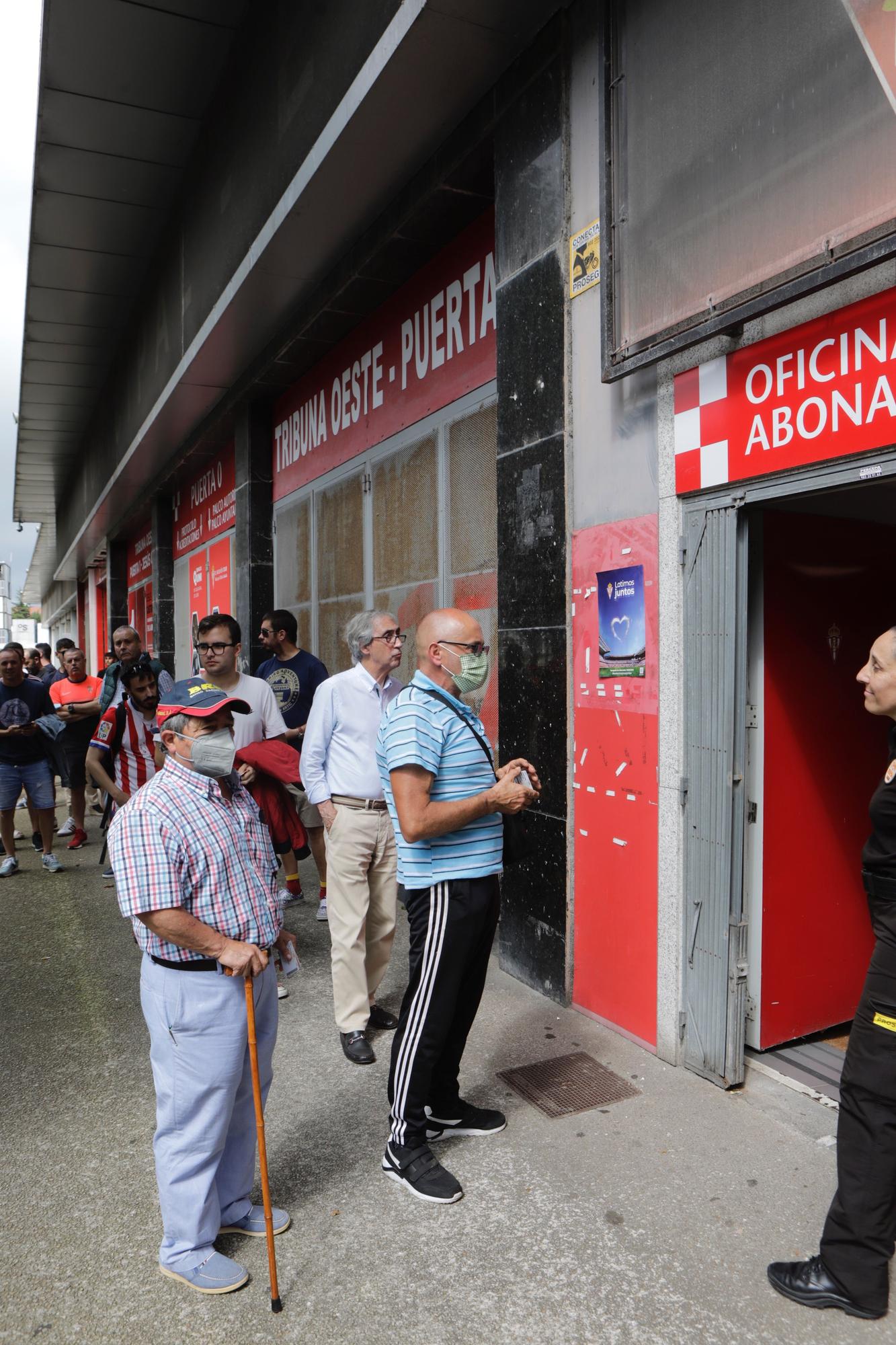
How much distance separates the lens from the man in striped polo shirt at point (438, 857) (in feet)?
9.12

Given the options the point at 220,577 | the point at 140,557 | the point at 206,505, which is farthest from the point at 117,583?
the point at 220,577

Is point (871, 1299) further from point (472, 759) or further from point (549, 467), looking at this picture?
point (549, 467)

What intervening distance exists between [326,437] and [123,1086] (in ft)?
18.9

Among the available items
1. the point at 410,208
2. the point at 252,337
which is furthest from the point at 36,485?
the point at 410,208

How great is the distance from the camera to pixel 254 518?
944cm

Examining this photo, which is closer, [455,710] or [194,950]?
[194,950]

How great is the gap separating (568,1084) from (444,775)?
1.53 m

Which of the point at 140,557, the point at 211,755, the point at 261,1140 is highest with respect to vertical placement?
the point at 140,557

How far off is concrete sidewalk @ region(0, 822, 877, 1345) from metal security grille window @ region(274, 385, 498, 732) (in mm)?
2592

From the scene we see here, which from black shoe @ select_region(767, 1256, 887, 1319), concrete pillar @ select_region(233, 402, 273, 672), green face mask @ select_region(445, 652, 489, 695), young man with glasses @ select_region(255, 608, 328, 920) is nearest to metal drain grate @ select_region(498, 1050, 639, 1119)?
black shoe @ select_region(767, 1256, 887, 1319)

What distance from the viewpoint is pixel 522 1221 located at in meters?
2.66

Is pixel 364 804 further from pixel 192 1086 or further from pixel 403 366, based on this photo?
pixel 403 366

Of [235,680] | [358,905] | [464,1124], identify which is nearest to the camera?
[464,1124]

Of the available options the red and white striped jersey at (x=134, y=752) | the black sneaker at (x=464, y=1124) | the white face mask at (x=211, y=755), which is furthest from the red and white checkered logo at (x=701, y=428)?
the red and white striped jersey at (x=134, y=752)
